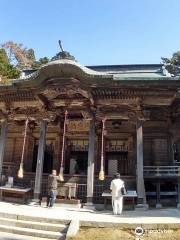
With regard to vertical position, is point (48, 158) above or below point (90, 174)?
above

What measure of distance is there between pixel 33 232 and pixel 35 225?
0.42 metres

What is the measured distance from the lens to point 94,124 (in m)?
14.4

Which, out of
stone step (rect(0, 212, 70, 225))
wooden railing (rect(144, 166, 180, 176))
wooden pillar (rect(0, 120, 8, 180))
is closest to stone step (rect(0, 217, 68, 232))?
stone step (rect(0, 212, 70, 225))

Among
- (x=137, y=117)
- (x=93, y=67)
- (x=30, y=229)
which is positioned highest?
(x=93, y=67)

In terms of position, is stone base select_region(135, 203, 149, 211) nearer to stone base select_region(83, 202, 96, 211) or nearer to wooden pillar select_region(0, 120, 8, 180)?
stone base select_region(83, 202, 96, 211)

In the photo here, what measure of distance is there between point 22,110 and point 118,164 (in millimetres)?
A: 6863

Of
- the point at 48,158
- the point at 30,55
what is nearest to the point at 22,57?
the point at 30,55

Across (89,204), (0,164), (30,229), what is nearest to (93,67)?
(0,164)

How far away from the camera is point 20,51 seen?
142 ft

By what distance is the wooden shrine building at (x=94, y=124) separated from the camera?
13.5m

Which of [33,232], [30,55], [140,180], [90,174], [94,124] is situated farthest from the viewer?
[30,55]

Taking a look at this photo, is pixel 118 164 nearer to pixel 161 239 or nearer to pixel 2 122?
pixel 2 122

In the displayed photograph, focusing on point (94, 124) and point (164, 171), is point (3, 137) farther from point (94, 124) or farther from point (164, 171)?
point (164, 171)

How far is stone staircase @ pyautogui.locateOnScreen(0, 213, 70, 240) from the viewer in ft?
28.6
